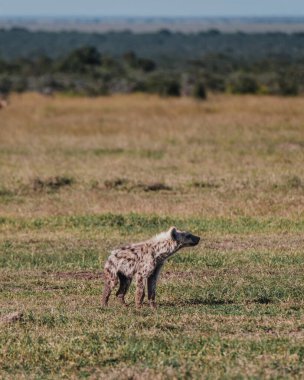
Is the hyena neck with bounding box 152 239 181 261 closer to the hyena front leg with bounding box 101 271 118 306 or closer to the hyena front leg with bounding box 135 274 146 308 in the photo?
the hyena front leg with bounding box 135 274 146 308

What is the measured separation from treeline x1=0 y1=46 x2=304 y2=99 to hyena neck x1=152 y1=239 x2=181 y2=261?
31.1 meters

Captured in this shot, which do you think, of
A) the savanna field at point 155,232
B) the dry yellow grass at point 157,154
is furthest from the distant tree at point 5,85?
the savanna field at point 155,232

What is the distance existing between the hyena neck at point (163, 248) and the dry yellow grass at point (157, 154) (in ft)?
21.0

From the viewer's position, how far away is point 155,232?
1655cm

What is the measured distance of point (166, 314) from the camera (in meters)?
10.8

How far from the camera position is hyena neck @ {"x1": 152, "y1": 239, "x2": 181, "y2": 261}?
37.1 ft

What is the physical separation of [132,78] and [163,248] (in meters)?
45.8

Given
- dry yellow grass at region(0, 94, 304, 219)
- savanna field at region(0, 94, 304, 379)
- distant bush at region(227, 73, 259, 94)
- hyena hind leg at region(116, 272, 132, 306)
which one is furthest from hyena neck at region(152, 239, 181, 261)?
distant bush at region(227, 73, 259, 94)

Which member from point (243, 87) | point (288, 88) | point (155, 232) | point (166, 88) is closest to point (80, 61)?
point (243, 87)

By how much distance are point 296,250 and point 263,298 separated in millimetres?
3101

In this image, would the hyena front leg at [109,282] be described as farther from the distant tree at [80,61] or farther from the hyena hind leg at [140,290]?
the distant tree at [80,61]

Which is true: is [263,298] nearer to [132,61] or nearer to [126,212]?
[126,212]

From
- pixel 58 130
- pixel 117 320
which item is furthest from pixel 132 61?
pixel 117 320

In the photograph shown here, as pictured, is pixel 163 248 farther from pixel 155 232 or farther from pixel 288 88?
pixel 288 88
